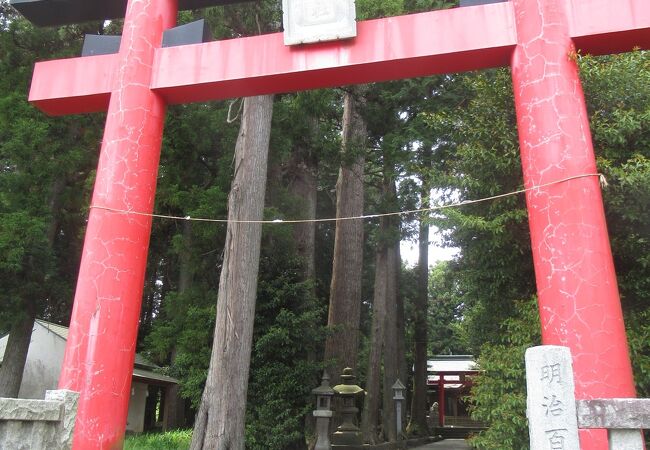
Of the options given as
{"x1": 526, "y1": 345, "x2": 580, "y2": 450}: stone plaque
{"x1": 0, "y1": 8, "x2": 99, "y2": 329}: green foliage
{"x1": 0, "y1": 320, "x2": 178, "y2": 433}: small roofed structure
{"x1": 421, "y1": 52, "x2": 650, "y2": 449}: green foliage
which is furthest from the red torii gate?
{"x1": 0, "y1": 320, "x2": 178, "y2": 433}: small roofed structure

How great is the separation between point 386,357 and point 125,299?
11.0 m

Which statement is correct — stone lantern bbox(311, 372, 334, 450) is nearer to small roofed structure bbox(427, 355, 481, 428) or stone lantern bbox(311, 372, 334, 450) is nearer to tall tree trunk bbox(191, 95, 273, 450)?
tall tree trunk bbox(191, 95, 273, 450)

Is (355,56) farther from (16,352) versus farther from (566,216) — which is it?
(16,352)

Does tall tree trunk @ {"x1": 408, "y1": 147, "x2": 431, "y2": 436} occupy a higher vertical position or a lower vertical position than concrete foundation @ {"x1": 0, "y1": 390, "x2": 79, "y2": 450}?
higher

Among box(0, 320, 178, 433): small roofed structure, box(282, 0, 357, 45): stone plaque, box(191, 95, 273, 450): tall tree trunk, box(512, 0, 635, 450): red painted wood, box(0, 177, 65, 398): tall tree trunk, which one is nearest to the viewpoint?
box(512, 0, 635, 450): red painted wood

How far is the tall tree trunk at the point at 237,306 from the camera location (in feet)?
25.1

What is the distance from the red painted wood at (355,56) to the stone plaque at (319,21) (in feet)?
0.31

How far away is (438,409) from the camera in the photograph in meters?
23.5

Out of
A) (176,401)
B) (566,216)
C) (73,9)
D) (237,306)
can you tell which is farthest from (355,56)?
(176,401)

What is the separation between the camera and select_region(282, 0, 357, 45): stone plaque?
5391mm

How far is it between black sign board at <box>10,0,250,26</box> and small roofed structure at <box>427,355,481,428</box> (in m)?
18.5

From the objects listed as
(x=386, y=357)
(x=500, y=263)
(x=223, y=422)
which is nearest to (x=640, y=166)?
(x=500, y=263)

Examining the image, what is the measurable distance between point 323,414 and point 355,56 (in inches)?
253

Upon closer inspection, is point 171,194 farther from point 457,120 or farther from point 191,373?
point 457,120
